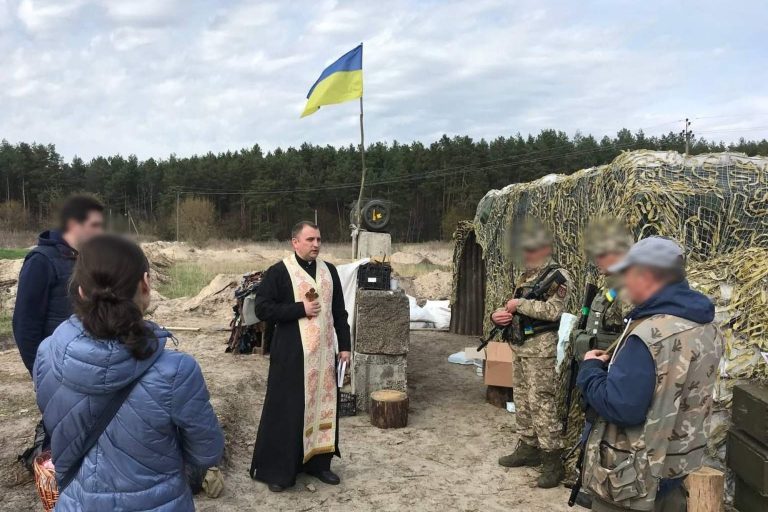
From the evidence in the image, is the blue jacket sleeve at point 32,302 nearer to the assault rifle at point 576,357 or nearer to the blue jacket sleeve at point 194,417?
the blue jacket sleeve at point 194,417

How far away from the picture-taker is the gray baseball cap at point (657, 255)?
6.59 feet

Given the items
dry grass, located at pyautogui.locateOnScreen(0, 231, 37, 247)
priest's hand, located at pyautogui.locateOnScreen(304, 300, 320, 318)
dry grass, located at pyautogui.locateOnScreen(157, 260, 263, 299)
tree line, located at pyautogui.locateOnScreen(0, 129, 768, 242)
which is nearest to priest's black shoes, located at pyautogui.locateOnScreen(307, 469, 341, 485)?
priest's hand, located at pyautogui.locateOnScreen(304, 300, 320, 318)

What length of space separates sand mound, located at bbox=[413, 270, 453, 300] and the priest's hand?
10201 millimetres

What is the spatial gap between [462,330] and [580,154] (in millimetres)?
34731

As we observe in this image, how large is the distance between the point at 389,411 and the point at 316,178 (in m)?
A: 42.2

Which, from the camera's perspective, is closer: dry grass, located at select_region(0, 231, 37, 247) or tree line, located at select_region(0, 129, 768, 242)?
dry grass, located at select_region(0, 231, 37, 247)

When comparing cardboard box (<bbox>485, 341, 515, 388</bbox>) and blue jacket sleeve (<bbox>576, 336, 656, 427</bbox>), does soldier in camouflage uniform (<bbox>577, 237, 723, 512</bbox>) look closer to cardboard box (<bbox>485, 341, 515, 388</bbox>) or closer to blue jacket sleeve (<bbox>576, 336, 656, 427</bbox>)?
blue jacket sleeve (<bbox>576, 336, 656, 427</bbox>)

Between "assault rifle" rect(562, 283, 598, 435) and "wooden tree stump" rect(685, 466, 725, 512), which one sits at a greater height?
"assault rifle" rect(562, 283, 598, 435)

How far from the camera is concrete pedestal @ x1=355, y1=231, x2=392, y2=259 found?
838 centimetres

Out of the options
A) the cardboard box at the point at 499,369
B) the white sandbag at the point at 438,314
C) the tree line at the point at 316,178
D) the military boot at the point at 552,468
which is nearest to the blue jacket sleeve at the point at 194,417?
the military boot at the point at 552,468

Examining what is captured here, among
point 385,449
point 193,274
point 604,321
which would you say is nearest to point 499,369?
point 385,449

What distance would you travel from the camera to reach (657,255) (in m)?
2.02

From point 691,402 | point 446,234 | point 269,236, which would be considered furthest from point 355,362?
point 269,236

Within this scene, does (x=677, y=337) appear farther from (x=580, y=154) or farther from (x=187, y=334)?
(x=580, y=154)
